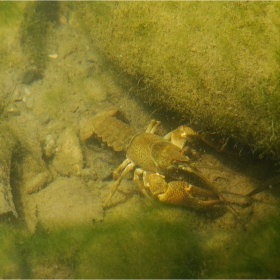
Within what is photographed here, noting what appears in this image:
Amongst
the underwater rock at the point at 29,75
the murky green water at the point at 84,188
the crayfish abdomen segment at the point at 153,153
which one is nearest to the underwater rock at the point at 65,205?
the murky green water at the point at 84,188

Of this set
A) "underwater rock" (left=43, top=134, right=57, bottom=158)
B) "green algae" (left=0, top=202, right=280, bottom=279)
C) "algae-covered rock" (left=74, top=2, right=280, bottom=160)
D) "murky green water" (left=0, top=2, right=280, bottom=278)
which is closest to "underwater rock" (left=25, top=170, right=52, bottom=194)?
"murky green water" (left=0, top=2, right=280, bottom=278)

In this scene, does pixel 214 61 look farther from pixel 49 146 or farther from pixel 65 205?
pixel 49 146

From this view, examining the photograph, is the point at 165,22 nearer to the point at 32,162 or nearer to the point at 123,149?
the point at 123,149

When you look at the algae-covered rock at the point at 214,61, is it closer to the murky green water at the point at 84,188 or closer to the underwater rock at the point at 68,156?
the murky green water at the point at 84,188

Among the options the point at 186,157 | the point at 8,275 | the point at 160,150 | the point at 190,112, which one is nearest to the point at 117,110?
the point at 160,150

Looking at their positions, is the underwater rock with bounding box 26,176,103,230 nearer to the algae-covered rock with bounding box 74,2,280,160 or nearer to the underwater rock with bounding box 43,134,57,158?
the underwater rock with bounding box 43,134,57,158

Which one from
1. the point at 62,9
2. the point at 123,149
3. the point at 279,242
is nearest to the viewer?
the point at 279,242
